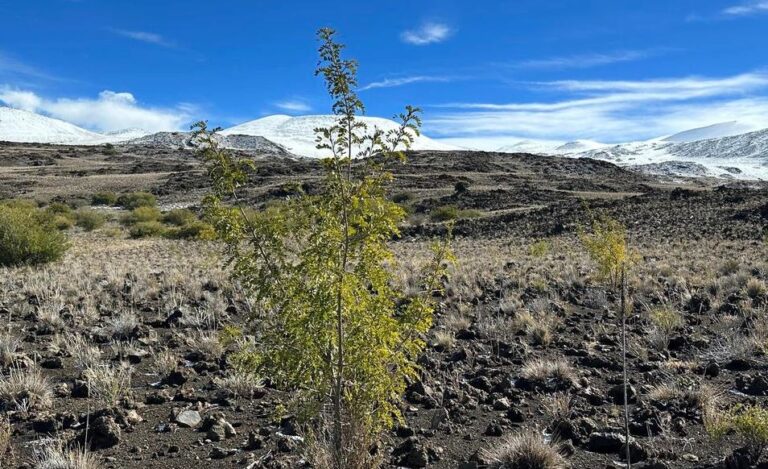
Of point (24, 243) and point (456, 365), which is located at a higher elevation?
point (24, 243)

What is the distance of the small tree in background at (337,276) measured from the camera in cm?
337

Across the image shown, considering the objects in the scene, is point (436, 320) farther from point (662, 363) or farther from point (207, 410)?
point (207, 410)

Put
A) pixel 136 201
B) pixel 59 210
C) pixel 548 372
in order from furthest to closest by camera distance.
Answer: pixel 136 201
pixel 59 210
pixel 548 372

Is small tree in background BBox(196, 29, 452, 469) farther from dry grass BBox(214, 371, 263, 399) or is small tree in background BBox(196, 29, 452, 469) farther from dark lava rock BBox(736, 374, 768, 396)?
dark lava rock BBox(736, 374, 768, 396)

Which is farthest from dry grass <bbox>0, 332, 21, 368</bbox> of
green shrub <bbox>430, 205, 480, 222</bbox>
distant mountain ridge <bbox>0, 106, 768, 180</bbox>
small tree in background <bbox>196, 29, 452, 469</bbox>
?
distant mountain ridge <bbox>0, 106, 768, 180</bbox>

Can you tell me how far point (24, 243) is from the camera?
53.6 feet

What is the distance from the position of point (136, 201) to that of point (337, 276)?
46.2 m

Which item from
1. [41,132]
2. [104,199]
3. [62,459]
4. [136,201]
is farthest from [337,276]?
[41,132]

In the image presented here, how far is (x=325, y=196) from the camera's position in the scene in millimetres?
3537

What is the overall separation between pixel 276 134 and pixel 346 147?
167871 mm

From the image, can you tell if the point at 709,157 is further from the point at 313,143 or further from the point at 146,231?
the point at 146,231

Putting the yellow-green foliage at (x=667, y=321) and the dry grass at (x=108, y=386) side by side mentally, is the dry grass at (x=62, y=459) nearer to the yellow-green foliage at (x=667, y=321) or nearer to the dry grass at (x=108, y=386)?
the dry grass at (x=108, y=386)

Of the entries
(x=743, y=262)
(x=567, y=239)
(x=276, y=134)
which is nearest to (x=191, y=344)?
(x=743, y=262)

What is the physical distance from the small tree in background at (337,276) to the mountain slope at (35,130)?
599 feet
